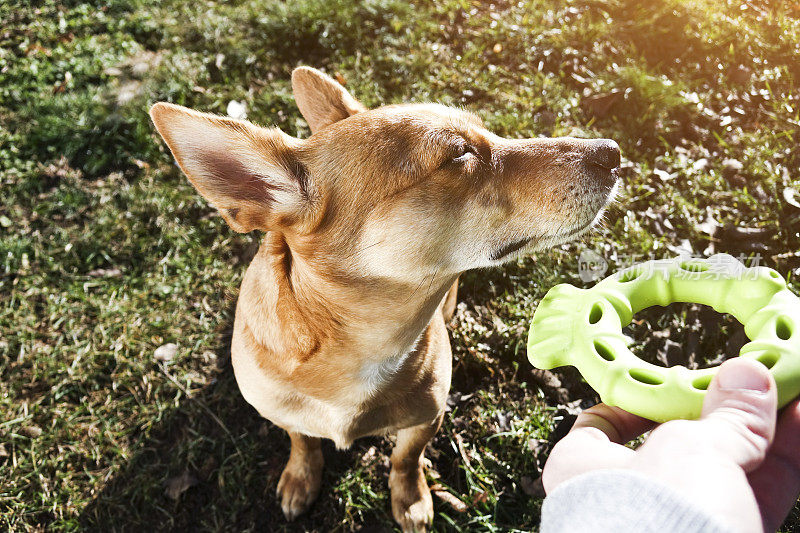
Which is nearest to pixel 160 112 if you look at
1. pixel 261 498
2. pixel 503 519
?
pixel 261 498

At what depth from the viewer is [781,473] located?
173 centimetres

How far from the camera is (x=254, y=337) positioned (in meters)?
2.59

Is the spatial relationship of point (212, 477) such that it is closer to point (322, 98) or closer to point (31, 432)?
point (31, 432)

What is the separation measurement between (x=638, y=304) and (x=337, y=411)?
134cm

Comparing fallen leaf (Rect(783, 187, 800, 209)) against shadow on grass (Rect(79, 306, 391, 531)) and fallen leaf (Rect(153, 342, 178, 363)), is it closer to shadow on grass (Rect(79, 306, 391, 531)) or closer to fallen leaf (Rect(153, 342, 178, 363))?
shadow on grass (Rect(79, 306, 391, 531))

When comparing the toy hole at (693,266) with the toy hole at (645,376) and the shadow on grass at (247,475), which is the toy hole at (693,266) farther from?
the shadow on grass at (247,475)

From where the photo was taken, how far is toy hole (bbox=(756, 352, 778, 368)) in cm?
178

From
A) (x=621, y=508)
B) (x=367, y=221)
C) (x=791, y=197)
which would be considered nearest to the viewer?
(x=621, y=508)

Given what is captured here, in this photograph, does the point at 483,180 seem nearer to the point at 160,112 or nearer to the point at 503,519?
the point at 160,112

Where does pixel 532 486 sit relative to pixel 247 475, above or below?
above

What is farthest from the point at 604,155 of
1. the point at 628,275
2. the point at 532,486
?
the point at 532,486

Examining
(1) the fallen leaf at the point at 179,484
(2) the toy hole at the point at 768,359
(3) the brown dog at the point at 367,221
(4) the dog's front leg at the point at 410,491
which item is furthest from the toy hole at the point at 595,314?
→ (1) the fallen leaf at the point at 179,484

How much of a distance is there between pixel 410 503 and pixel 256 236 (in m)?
2.17

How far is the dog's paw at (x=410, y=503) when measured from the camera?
303 cm
